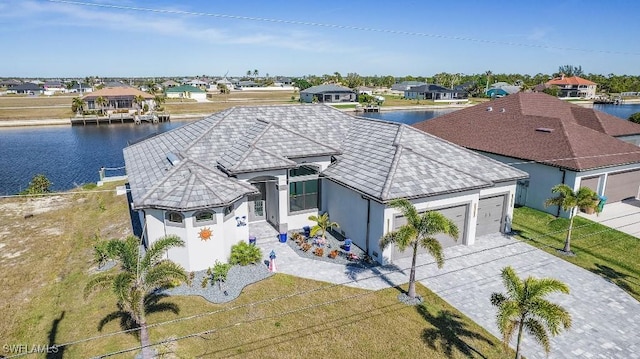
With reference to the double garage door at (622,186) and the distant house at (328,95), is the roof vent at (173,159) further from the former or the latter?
the distant house at (328,95)

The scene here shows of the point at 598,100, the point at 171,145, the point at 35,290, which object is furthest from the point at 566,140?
the point at 598,100

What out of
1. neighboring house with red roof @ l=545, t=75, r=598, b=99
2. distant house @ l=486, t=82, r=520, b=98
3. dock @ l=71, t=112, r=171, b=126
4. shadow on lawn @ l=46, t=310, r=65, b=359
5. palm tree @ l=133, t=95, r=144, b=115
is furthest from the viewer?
neighboring house with red roof @ l=545, t=75, r=598, b=99

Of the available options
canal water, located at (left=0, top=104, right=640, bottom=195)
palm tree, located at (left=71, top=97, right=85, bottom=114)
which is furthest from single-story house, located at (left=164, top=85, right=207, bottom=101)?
palm tree, located at (left=71, top=97, right=85, bottom=114)

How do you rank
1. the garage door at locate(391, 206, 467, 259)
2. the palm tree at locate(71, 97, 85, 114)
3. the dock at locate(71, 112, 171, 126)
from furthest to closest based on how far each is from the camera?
1. the palm tree at locate(71, 97, 85, 114)
2. the dock at locate(71, 112, 171, 126)
3. the garage door at locate(391, 206, 467, 259)

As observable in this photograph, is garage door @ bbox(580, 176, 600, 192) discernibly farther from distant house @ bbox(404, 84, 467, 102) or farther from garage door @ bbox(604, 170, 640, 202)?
distant house @ bbox(404, 84, 467, 102)

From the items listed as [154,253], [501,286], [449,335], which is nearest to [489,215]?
[501,286]

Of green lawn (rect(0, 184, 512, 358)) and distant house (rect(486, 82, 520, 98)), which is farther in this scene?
distant house (rect(486, 82, 520, 98))

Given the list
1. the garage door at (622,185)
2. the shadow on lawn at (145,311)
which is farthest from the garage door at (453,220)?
the garage door at (622,185)
